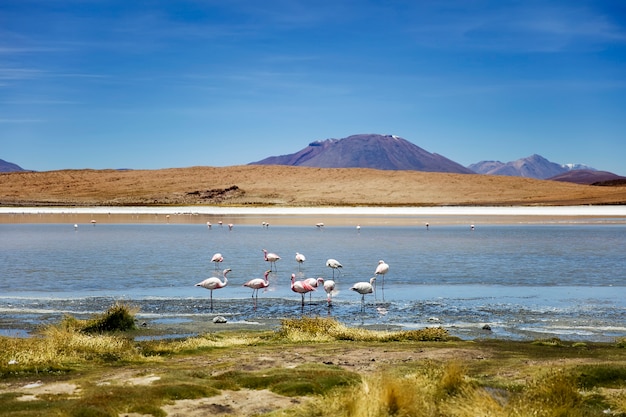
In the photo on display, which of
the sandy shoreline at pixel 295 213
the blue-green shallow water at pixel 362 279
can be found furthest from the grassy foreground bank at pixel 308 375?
the sandy shoreline at pixel 295 213

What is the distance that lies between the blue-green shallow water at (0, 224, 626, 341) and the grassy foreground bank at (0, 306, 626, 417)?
2.25m

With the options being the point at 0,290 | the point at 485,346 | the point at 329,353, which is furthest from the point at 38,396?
the point at 0,290

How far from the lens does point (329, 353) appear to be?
11531mm

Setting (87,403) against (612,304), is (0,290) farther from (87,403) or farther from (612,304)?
(612,304)

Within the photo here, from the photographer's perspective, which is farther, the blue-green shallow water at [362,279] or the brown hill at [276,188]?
the brown hill at [276,188]

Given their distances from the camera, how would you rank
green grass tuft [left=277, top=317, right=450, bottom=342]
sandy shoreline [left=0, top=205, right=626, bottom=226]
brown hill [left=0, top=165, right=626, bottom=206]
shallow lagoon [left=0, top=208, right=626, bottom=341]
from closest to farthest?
green grass tuft [left=277, top=317, right=450, bottom=342] → shallow lagoon [left=0, top=208, right=626, bottom=341] → sandy shoreline [left=0, top=205, right=626, bottom=226] → brown hill [left=0, top=165, right=626, bottom=206]

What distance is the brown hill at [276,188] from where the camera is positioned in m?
94.7

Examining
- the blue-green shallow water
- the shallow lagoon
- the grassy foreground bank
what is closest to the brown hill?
the blue-green shallow water

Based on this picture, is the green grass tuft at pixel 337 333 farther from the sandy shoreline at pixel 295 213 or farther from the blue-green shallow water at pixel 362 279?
the sandy shoreline at pixel 295 213

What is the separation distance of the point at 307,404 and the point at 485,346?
16.0 ft

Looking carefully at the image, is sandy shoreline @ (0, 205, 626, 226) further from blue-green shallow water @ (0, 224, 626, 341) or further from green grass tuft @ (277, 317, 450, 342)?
green grass tuft @ (277, 317, 450, 342)

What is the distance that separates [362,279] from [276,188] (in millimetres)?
86897

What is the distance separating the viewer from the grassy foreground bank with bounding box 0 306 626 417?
7773 mm

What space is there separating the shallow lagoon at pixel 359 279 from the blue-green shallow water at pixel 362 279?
0.05m
